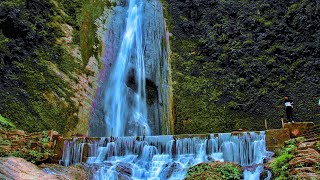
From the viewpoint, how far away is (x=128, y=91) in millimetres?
19562

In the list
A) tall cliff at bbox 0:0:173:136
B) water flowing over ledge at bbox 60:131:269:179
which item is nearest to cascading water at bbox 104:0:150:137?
tall cliff at bbox 0:0:173:136

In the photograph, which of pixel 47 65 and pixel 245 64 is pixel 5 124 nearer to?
pixel 47 65

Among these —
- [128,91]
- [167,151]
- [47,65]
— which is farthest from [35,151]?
[128,91]

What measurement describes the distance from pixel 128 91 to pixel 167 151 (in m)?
7.56

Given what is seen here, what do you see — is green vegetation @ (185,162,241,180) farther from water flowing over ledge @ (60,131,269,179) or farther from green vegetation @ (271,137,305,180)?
water flowing over ledge @ (60,131,269,179)

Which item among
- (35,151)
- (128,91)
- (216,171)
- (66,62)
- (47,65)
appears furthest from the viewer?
(128,91)

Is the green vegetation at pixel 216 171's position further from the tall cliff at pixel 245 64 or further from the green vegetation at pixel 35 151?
the tall cliff at pixel 245 64

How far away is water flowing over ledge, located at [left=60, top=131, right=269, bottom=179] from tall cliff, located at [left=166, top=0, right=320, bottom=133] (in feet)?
22.9

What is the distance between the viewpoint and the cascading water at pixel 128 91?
18453 mm

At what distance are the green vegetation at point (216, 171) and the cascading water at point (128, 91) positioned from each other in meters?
8.17

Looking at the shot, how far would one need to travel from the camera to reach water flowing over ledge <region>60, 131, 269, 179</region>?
1214 cm

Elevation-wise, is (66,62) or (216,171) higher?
(66,62)

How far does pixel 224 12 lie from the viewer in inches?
971

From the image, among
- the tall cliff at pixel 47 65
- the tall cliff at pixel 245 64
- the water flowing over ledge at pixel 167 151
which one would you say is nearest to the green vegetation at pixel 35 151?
the water flowing over ledge at pixel 167 151
